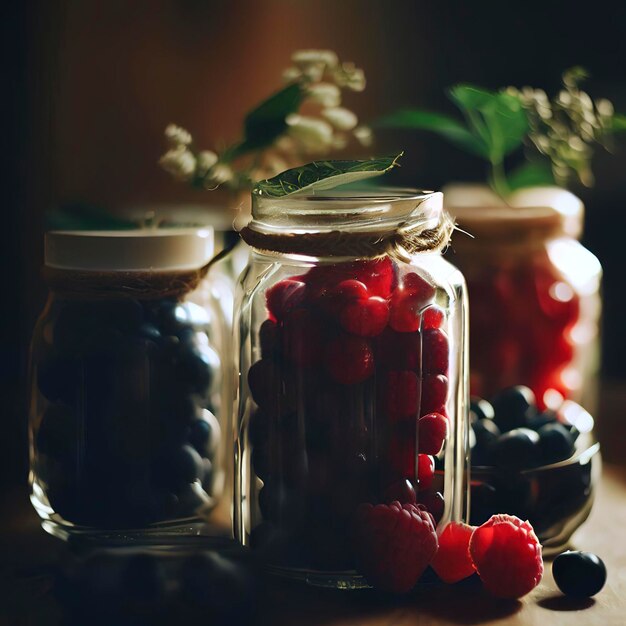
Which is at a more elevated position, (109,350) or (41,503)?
(109,350)

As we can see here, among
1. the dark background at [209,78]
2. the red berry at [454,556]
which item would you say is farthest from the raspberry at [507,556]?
the dark background at [209,78]

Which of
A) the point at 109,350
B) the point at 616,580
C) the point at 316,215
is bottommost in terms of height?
the point at 616,580

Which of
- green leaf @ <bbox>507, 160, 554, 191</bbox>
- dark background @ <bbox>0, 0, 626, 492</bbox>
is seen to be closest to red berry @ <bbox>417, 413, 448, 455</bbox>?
green leaf @ <bbox>507, 160, 554, 191</bbox>

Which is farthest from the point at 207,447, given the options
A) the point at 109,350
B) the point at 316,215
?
the point at 316,215

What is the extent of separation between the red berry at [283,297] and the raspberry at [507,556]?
20cm

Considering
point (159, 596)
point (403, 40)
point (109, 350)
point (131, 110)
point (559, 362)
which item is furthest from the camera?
point (403, 40)

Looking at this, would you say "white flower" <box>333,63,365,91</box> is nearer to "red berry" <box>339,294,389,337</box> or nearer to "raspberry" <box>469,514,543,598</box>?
"red berry" <box>339,294,389,337</box>

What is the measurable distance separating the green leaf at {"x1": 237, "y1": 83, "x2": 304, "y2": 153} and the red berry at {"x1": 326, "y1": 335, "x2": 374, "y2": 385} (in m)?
0.27

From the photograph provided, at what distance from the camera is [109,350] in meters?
0.72

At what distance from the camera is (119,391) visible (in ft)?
2.37

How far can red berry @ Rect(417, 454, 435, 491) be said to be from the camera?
657mm

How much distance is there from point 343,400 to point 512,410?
0.77 feet

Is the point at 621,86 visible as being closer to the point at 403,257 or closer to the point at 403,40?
the point at 403,40

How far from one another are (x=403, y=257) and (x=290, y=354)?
106mm
